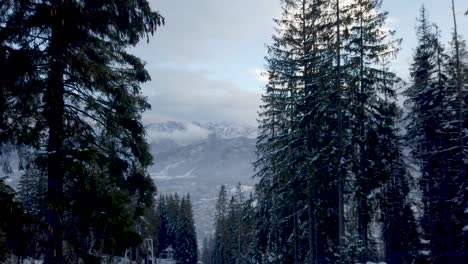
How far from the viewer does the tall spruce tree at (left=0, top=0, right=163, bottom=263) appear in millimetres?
Result: 9117

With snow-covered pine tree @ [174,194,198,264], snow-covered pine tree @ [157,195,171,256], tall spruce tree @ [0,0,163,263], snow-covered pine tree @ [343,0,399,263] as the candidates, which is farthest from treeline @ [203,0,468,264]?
snow-covered pine tree @ [157,195,171,256]

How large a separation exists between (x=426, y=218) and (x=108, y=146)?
28025 mm

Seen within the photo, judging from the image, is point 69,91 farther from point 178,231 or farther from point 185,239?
point 178,231

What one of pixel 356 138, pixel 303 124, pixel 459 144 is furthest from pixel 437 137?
pixel 303 124

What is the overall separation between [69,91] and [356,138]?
1746 cm

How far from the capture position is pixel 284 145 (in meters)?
26.9

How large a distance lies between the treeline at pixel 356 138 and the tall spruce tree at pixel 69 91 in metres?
13.9

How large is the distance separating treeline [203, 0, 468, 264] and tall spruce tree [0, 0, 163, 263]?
13903mm

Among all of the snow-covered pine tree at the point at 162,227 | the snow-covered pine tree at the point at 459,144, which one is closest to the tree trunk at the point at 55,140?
the snow-covered pine tree at the point at 459,144

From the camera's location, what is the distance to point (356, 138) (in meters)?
23.6

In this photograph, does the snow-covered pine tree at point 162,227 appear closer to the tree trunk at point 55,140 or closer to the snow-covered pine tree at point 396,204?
the snow-covered pine tree at point 396,204

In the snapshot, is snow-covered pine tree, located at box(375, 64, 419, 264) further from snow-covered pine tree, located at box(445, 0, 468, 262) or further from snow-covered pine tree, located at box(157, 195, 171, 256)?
snow-covered pine tree, located at box(157, 195, 171, 256)

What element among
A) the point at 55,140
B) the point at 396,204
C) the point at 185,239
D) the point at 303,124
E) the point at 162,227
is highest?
the point at 303,124

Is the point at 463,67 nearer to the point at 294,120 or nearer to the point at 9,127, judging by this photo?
the point at 294,120
